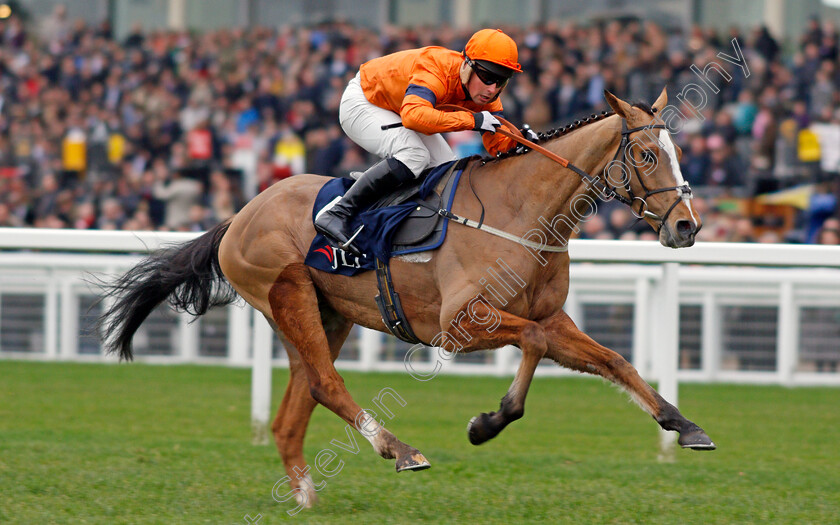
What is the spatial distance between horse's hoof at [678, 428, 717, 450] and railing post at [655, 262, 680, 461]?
5.49 ft

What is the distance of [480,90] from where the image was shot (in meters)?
4.41

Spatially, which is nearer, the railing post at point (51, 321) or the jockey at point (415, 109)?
the jockey at point (415, 109)

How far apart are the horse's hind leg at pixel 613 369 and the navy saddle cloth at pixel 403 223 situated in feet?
2.00

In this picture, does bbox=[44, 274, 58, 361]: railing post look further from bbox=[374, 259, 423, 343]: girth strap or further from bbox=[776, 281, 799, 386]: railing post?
bbox=[776, 281, 799, 386]: railing post

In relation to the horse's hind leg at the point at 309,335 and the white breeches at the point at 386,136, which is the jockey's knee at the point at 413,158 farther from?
the horse's hind leg at the point at 309,335

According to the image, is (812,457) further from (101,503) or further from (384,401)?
(101,503)

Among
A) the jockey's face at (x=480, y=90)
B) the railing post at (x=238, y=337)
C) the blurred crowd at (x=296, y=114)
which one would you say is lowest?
the railing post at (x=238, y=337)

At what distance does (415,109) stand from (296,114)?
27.9 ft

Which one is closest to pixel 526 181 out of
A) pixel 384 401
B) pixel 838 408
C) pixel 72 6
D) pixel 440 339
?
pixel 440 339

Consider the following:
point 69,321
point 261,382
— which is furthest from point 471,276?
point 69,321

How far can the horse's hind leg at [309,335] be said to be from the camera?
448cm

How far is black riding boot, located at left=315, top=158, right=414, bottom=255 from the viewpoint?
445cm

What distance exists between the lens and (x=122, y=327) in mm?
5238

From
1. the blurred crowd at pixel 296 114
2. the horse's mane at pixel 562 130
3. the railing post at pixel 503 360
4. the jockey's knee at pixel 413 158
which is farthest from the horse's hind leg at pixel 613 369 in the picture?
the blurred crowd at pixel 296 114
